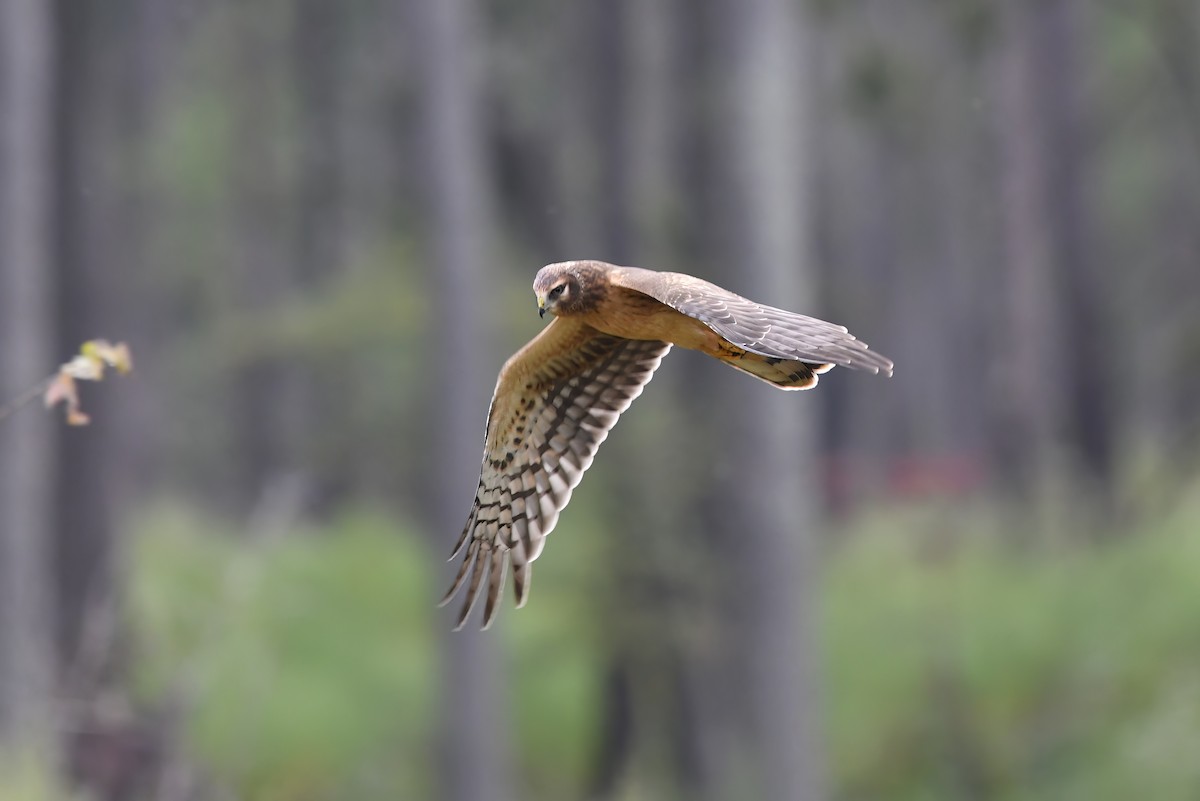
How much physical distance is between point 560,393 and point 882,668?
8257 millimetres

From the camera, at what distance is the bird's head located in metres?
4.26

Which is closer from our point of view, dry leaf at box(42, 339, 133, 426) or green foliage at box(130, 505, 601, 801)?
dry leaf at box(42, 339, 133, 426)

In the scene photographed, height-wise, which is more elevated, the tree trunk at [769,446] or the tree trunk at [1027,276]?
the tree trunk at [1027,276]

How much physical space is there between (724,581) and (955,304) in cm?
2292

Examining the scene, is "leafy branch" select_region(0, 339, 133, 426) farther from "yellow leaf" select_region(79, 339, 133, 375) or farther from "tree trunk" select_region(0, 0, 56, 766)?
"tree trunk" select_region(0, 0, 56, 766)

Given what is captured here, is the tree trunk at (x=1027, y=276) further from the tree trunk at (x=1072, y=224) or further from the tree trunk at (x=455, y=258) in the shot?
the tree trunk at (x=455, y=258)

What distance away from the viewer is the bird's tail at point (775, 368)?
411 cm

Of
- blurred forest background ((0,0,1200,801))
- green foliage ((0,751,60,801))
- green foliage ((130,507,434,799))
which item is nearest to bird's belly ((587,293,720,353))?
blurred forest background ((0,0,1200,801))

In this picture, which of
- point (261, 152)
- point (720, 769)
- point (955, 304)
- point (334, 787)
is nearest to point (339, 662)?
point (334, 787)

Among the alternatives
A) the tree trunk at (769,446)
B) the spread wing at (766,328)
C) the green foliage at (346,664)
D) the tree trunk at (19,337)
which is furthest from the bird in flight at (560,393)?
the green foliage at (346,664)

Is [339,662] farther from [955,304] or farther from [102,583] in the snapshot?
[955,304]

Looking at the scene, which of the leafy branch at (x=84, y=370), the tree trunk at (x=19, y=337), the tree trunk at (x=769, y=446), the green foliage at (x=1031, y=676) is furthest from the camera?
the green foliage at (x=1031, y=676)

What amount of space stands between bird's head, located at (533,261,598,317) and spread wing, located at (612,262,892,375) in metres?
0.34

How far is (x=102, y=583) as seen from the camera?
11.5 meters
